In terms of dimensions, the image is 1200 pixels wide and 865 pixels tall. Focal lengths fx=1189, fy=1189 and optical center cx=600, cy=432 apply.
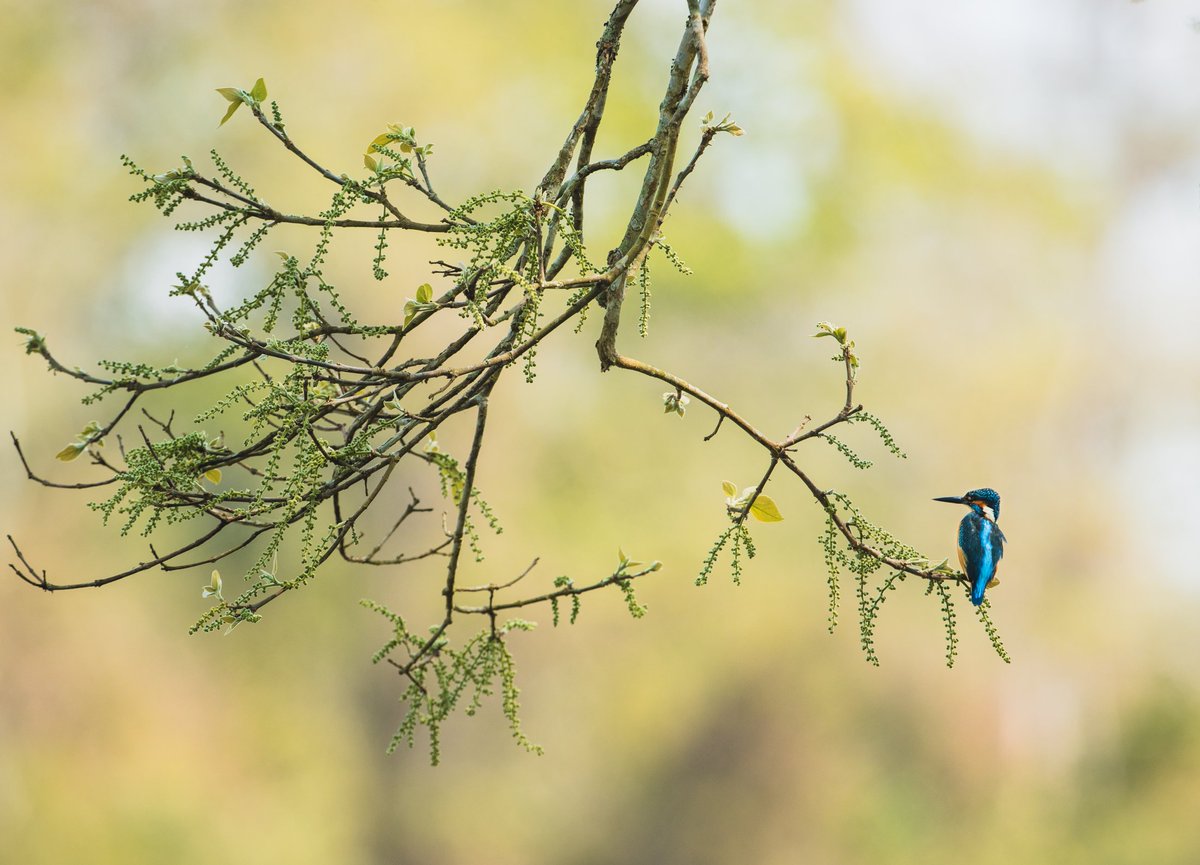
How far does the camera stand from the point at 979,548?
4.49ft

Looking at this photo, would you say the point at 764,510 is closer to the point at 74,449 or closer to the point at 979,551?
the point at 979,551

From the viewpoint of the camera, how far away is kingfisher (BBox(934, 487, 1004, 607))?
1.29m

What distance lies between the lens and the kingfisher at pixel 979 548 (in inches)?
50.9

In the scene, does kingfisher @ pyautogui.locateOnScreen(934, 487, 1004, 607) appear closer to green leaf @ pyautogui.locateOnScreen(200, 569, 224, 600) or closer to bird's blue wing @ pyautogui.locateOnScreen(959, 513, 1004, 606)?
bird's blue wing @ pyautogui.locateOnScreen(959, 513, 1004, 606)

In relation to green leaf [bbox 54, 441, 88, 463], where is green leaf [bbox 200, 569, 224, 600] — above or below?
below

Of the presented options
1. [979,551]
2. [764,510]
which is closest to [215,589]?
[764,510]

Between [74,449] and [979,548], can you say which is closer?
[74,449]

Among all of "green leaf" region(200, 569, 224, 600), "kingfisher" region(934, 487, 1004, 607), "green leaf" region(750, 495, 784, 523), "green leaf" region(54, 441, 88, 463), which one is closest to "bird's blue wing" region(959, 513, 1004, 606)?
"kingfisher" region(934, 487, 1004, 607)

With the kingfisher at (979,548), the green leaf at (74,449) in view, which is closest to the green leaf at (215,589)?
the green leaf at (74,449)

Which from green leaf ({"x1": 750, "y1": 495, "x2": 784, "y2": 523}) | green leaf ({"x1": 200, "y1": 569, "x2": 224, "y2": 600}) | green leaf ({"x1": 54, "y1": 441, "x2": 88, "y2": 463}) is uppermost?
green leaf ({"x1": 750, "y1": 495, "x2": 784, "y2": 523})

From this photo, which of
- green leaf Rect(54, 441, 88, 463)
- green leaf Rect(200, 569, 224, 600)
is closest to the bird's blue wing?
green leaf Rect(200, 569, 224, 600)

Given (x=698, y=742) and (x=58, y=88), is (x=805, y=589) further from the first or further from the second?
(x=58, y=88)

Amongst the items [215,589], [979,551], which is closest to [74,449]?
[215,589]

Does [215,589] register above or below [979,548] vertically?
below
